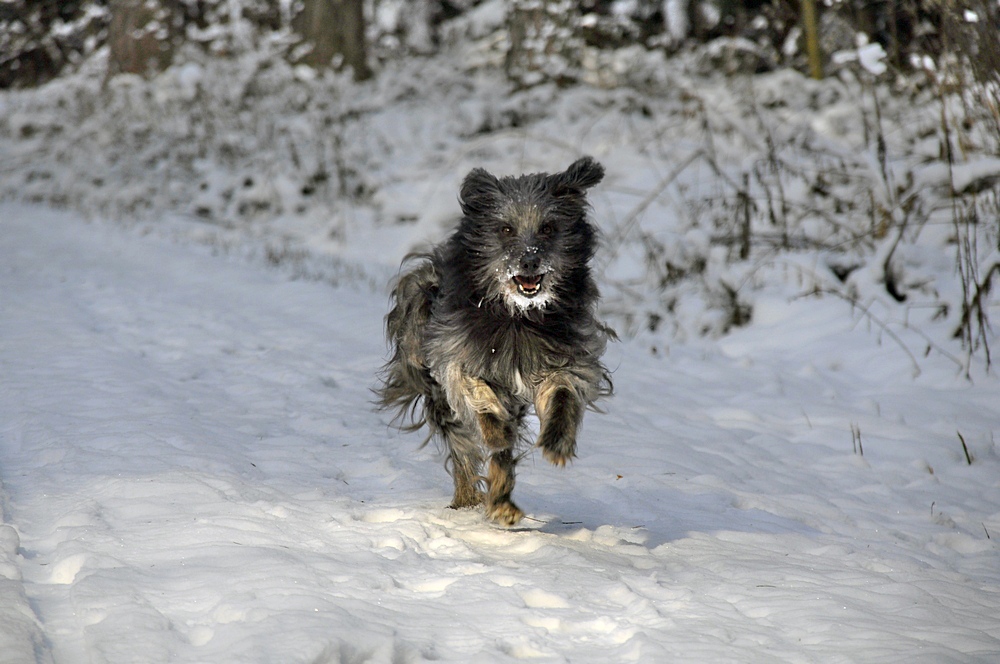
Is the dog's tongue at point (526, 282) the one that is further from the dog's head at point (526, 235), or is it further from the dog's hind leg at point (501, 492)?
the dog's hind leg at point (501, 492)

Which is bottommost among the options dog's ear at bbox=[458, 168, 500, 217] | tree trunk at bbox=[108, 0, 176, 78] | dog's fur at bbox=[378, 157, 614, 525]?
dog's fur at bbox=[378, 157, 614, 525]

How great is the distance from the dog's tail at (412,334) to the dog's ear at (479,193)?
41 cm

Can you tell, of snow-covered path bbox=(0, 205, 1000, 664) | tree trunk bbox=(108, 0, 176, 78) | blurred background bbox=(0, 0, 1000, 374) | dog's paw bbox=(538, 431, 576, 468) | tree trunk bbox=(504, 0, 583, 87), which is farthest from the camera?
tree trunk bbox=(108, 0, 176, 78)

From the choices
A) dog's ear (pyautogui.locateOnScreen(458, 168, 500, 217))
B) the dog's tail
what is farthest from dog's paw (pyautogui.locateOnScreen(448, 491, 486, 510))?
dog's ear (pyautogui.locateOnScreen(458, 168, 500, 217))

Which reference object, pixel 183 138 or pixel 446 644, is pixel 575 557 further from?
pixel 183 138

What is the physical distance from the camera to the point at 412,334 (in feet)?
14.5

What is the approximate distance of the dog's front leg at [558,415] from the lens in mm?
3695

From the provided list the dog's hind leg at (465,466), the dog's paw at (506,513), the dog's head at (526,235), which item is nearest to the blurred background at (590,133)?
the dog's head at (526,235)

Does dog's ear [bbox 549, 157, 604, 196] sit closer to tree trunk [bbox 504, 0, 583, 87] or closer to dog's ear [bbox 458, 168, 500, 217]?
dog's ear [bbox 458, 168, 500, 217]

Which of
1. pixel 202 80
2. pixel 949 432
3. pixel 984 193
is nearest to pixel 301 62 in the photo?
pixel 202 80

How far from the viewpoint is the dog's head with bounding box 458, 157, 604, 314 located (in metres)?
3.89

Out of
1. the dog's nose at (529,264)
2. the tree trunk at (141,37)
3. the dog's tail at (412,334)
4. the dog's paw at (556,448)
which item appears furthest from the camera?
the tree trunk at (141,37)

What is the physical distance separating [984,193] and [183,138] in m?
13.5

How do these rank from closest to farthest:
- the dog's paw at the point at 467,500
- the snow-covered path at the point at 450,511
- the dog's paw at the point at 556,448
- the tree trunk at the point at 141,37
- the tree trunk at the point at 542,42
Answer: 1. the snow-covered path at the point at 450,511
2. the dog's paw at the point at 556,448
3. the dog's paw at the point at 467,500
4. the tree trunk at the point at 542,42
5. the tree trunk at the point at 141,37
